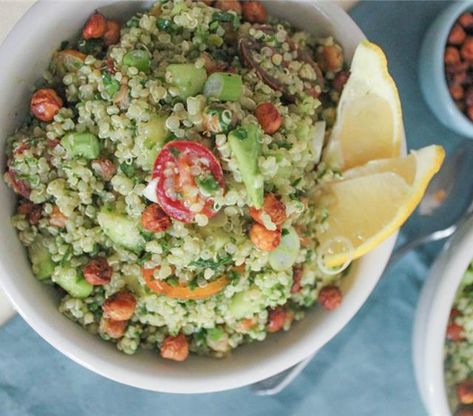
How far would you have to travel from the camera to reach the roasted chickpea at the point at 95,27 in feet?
4.28

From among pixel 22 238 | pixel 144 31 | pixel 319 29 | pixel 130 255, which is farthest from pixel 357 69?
pixel 22 238

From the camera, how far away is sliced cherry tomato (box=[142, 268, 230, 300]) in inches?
49.4

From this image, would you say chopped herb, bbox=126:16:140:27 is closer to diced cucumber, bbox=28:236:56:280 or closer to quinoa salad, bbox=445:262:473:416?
diced cucumber, bbox=28:236:56:280

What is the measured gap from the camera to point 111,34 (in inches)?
52.5

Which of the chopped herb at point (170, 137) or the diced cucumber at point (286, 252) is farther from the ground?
the chopped herb at point (170, 137)

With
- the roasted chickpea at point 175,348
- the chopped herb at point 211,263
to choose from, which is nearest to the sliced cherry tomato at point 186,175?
the chopped herb at point 211,263

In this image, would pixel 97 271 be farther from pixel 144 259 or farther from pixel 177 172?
pixel 177 172

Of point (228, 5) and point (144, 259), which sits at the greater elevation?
point (228, 5)

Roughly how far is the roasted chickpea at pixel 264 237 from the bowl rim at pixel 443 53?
0.60 meters

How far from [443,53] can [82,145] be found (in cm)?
83

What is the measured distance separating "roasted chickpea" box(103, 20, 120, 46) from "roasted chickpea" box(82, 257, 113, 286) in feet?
1.28

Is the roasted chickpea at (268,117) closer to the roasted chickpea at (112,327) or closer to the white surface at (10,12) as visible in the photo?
the roasted chickpea at (112,327)

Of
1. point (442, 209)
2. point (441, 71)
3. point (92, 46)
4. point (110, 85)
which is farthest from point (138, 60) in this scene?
point (442, 209)

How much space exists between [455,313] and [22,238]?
89cm
